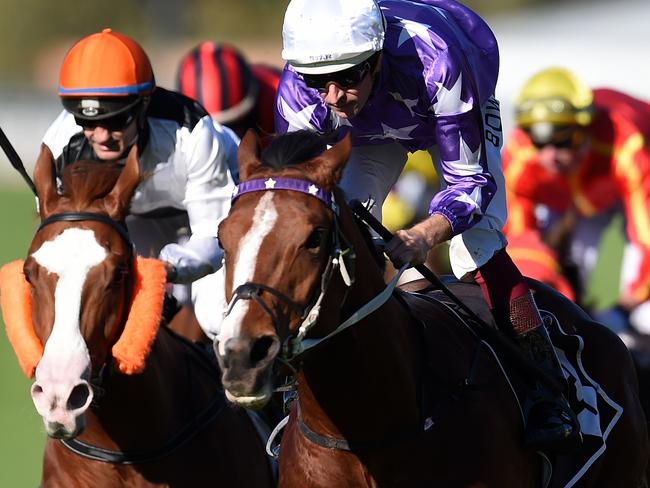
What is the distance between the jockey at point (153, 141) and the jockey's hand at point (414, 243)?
107 cm

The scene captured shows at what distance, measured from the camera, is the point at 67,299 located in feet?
13.8

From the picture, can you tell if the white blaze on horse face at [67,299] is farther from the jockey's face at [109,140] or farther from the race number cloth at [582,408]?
the race number cloth at [582,408]

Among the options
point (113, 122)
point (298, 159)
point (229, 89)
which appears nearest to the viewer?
point (298, 159)

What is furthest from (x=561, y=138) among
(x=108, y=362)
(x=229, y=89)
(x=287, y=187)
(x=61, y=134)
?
(x=287, y=187)

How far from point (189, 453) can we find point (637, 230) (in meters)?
3.96

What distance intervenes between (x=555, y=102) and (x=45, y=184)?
460cm

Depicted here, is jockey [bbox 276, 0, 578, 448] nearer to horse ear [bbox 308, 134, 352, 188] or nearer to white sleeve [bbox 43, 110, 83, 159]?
horse ear [bbox 308, 134, 352, 188]

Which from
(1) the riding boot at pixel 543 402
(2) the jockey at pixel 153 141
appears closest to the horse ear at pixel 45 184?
(2) the jockey at pixel 153 141

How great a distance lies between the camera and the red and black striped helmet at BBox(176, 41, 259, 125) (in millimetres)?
8250

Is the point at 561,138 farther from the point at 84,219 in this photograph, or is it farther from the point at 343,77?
the point at 84,219

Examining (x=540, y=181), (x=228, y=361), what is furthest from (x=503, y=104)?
(x=228, y=361)

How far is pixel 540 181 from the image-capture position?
344 inches

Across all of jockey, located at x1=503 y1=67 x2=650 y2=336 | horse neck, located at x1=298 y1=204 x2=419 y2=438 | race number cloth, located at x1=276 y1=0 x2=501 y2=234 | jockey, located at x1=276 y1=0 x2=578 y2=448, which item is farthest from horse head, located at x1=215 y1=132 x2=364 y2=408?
jockey, located at x1=503 y1=67 x2=650 y2=336

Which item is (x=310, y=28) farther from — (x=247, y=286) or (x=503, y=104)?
(x=503, y=104)
